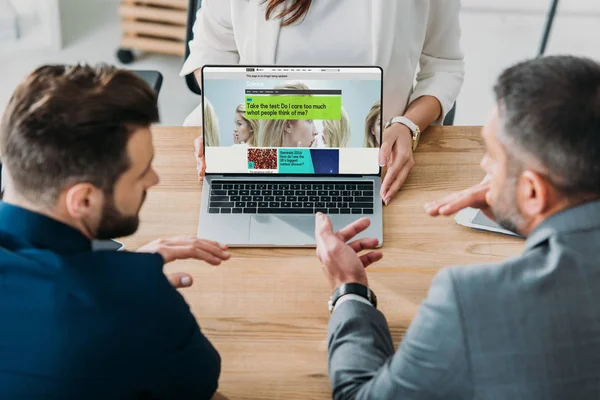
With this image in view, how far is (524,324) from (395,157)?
746mm

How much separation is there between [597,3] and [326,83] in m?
3.11

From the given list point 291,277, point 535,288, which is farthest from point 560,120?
point 291,277

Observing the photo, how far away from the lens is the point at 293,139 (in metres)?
1.62

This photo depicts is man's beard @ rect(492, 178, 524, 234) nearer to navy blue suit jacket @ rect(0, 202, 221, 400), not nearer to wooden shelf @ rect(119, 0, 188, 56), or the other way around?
navy blue suit jacket @ rect(0, 202, 221, 400)

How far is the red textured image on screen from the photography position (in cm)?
164

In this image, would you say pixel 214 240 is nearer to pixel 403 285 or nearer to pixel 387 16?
pixel 403 285

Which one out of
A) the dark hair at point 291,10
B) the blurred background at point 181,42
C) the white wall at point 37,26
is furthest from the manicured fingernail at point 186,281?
the white wall at point 37,26

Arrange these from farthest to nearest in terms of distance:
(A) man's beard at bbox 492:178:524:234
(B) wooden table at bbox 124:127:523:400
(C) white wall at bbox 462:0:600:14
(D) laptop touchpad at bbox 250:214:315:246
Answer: (C) white wall at bbox 462:0:600:14, (D) laptop touchpad at bbox 250:214:315:246, (B) wooden table at bbox 124:127:523:400, (A) man's beard at bbox 492:178:524:234

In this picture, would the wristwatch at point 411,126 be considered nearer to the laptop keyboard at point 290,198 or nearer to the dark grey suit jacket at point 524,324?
the laptop keyboard at point 290,198

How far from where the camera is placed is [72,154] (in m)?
1.09

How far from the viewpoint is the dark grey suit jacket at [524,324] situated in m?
1.01

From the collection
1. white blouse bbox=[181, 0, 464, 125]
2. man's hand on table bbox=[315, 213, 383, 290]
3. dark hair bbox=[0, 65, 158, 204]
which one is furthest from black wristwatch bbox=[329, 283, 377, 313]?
white blouse bbox=[181, 0, 464, 125]

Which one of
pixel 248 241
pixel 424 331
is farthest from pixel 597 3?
pixel 424 331

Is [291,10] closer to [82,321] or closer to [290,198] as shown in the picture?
[290,198]
